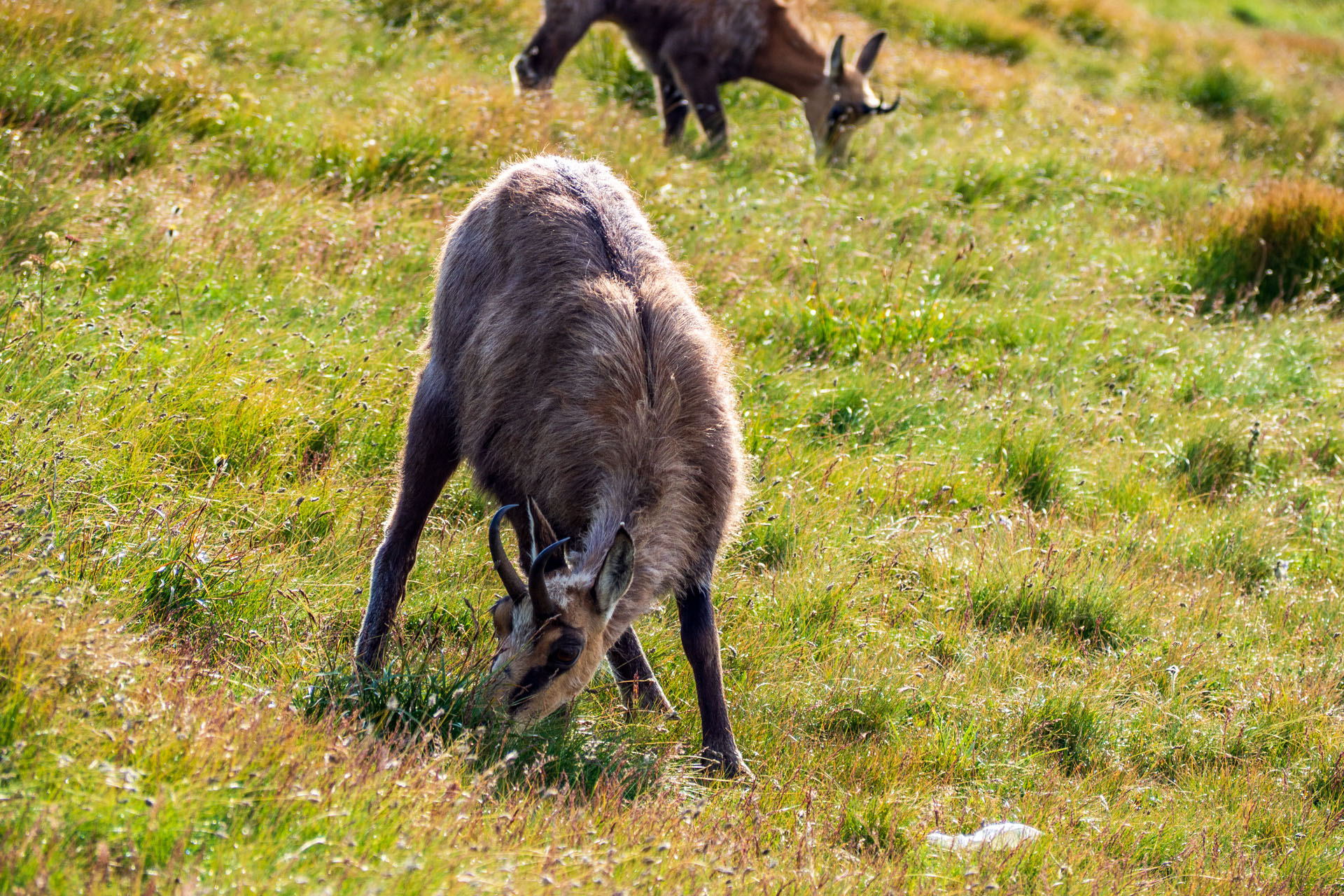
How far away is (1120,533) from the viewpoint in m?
5.61

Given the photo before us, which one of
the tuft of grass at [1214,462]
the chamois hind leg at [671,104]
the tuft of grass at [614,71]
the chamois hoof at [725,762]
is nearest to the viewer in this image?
the chamois hoof at [725,762]

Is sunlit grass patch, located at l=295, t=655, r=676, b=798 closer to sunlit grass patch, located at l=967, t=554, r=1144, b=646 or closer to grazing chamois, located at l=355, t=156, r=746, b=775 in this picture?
grazing chamois, located at l=355, t=156, r=746, b=775

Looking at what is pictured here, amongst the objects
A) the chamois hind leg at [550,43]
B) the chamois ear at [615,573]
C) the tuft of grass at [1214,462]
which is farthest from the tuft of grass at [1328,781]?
the chamois hind leg at [550,43]

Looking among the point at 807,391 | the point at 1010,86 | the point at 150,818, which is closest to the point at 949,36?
the point at 1010,86

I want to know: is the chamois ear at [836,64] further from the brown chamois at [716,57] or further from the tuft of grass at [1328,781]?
the tuft of grass at [1328,781]

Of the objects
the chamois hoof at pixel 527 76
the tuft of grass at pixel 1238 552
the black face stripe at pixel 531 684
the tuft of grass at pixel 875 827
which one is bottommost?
the tuft of grass at pixel 875 827

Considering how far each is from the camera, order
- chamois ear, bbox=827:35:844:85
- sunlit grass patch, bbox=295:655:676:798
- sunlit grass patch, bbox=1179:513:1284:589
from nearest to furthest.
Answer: sunlit grass patch, bbox=295:655:676:798
sunlit grass patch, bbox=1179:513:1284:589
chamois ear, bbox=827:35:844:85

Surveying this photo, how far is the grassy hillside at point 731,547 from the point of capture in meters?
2.90

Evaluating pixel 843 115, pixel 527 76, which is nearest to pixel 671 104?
pixel 527 76

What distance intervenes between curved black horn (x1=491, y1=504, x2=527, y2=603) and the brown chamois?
657 centimetres

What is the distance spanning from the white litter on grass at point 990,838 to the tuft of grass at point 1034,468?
2.48m

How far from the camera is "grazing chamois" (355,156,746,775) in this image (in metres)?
3.65

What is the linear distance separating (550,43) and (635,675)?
704 centimetres

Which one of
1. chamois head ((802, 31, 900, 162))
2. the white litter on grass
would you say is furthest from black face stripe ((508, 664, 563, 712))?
chamois head ((802, 31, 900, 162))
